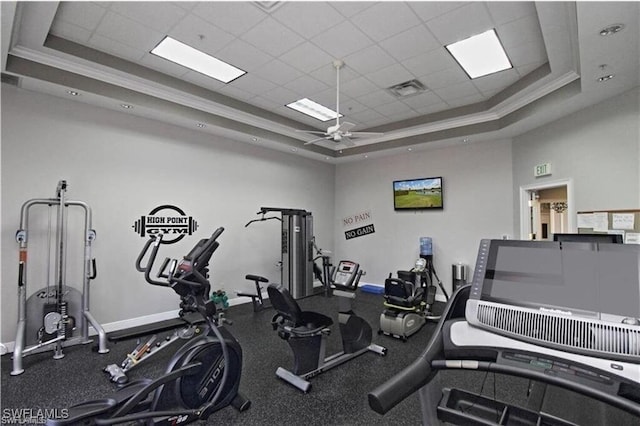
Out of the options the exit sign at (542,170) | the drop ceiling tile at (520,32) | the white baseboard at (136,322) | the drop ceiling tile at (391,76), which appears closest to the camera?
the drop ceiling tile at (520,32)

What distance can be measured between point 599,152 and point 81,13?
19.0 ft

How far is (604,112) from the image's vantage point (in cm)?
354

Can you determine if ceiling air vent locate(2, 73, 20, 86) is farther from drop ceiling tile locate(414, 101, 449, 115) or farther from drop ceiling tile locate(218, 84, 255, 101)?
drop ceiling tile locate(414, 101, 449, 115)

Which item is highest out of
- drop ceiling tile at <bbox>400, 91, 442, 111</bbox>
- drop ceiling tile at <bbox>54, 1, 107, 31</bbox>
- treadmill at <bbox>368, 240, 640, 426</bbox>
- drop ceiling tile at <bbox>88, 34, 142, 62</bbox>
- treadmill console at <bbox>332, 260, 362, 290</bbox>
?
drop ceiling tile at <bbox>54, 1, 107, 31</bbox>

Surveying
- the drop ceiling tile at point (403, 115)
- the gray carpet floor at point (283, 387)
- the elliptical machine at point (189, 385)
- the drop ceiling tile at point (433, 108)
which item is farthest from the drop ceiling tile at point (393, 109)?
the elliptical machine at point (189, 385)

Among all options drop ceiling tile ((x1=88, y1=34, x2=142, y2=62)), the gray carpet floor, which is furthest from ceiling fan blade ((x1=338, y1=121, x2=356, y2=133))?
the gray carpet floor

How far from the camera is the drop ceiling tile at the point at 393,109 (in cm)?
500

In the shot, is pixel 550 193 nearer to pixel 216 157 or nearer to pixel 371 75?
pixel 371 75

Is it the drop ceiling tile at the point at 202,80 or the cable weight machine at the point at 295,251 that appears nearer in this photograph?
the drop ceiling tile at the point at 202,80

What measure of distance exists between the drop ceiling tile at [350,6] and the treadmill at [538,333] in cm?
246

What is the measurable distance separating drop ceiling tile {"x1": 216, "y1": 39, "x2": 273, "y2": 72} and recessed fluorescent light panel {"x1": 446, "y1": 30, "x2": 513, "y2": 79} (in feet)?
7.10

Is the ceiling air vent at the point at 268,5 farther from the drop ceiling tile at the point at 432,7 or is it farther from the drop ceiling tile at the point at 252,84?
the drop ceiling tile at the point at 252,84


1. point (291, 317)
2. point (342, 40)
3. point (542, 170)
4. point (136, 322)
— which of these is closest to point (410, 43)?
point (342, 40)

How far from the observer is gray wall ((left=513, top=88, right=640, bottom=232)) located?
10.7 ft
